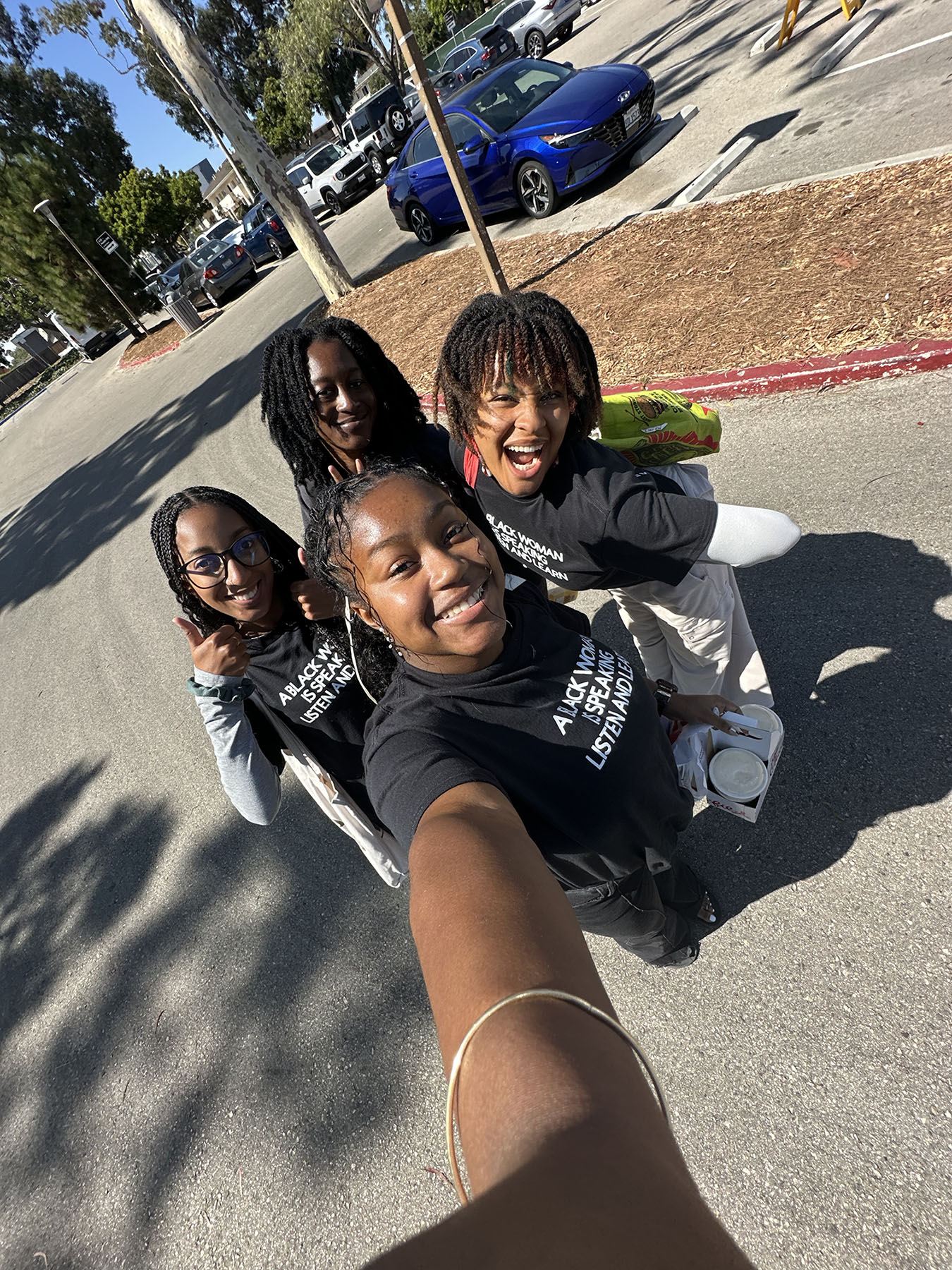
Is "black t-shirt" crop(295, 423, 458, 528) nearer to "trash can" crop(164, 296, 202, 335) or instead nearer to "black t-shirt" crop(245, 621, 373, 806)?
"black t-shirt" crop(245, 621, 373, 806)

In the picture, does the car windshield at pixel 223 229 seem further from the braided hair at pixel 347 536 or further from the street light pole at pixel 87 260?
the braided hair at pixel 347 536

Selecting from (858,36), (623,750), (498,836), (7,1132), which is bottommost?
(858,36)

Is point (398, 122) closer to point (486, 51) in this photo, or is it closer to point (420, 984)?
point (486, 51)

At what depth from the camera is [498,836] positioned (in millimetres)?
1126

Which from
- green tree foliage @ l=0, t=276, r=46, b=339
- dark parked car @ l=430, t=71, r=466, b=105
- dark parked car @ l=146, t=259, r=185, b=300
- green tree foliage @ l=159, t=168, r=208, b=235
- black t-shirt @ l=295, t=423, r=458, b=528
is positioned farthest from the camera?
green tree foliage @ l=159, t=168, r=208, b=235

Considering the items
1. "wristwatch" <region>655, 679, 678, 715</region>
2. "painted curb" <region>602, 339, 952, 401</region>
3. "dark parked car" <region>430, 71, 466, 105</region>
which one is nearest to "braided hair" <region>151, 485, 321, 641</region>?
"wristwatch" <region>655, 679, 678, 715</region>

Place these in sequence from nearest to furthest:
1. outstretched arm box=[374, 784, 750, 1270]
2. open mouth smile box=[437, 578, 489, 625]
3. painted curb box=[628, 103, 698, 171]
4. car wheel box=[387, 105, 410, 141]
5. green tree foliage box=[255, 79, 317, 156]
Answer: outstretched arm box=[374, 784, 750, 1270] < open mouth smile box=[437, 578, 489, 625] < painted curb box=[628, 103, 698, 171] < car wheel box=[387, 105, 410, 141] < green tree foliage box=[255, 79, 317, 156]

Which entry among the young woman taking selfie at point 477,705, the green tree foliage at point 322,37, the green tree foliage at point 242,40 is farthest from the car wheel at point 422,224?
the green tree foliage at point 242,40

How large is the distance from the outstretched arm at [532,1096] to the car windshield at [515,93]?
1020cm

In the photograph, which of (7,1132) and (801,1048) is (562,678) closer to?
(801,1048)

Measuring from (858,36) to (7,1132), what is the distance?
511 inches

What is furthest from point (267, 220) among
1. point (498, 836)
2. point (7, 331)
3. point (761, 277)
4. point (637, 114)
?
point (7, 331)

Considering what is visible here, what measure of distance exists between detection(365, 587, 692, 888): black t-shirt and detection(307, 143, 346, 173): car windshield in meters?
23.6

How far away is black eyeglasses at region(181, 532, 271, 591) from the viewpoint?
2.05 m
